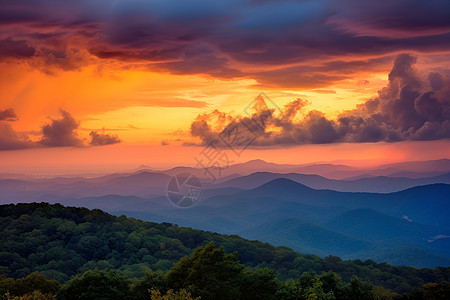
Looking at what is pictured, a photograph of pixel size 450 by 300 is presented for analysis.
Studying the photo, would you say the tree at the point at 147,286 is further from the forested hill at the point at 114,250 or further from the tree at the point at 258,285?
the forested hill at the point at 114,250

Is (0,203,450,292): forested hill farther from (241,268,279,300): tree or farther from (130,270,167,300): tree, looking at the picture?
(241,268,279,300): tree

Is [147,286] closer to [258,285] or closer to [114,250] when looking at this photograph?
[258,285]

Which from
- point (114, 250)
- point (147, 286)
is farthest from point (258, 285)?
point (114, 250)

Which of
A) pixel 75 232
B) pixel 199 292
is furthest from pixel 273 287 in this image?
pixel 75 232

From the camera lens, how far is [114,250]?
9338cm

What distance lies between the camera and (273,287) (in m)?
46.3

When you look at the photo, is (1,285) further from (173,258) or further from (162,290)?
(173,258)

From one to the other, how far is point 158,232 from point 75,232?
2016 centimetres

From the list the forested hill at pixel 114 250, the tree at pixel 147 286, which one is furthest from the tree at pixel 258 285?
the forested hill at pixel 114 250

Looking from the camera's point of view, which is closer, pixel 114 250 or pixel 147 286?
pixel 147 286

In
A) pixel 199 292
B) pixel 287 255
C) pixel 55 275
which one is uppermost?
pixel 199 292

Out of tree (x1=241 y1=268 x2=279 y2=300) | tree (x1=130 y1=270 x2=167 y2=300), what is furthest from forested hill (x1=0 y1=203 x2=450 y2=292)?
tree (x1=241 y1=268 x2=279 y2=300)

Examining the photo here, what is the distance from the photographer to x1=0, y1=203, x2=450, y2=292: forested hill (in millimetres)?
81000

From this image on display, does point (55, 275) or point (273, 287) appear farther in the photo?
point (55, 275)
